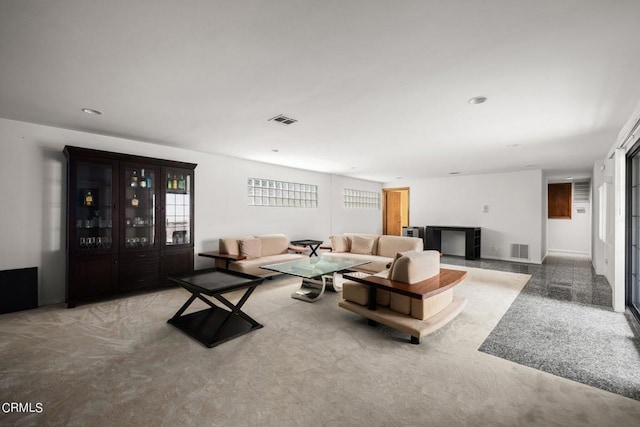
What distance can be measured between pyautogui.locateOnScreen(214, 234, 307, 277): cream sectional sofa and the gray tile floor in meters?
4.16

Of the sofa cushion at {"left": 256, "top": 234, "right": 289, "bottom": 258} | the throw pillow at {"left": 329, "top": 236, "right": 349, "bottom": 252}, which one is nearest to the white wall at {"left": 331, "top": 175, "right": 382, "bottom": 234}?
the throw pillow at {"left": 329, "top": 236, "right": 349, "bottom": 252}

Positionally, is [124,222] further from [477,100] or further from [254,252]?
[477,100]

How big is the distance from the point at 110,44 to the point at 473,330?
402 centimetres

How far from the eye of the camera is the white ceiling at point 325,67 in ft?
5.29

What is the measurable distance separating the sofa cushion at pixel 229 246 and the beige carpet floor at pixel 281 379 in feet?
6.47

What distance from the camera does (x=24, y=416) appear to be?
1718 mm

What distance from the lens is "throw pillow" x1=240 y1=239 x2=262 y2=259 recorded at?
17.2 ft

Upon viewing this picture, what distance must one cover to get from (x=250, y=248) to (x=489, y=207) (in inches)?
257

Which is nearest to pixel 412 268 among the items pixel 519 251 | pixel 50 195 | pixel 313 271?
pixel 313 271

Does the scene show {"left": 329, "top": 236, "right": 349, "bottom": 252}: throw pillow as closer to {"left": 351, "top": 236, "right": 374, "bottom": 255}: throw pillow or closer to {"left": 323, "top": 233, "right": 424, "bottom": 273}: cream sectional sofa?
{"left": 323, "top": 233, "right": 424, "bottom": 273}: cream sectional sofa

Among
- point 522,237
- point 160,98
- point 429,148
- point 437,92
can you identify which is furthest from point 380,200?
point 160,98

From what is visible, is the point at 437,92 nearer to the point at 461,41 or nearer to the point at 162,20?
the point at 461,41

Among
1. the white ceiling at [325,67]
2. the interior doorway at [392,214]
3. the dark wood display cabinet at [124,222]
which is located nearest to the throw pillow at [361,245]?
the white ceiling at [325,67]

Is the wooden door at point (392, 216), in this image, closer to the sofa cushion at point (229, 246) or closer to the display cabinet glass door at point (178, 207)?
the sofa cushion at point (229, 246)
